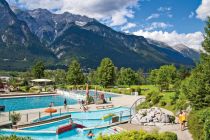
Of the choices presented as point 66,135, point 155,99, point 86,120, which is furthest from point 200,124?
point 155,99

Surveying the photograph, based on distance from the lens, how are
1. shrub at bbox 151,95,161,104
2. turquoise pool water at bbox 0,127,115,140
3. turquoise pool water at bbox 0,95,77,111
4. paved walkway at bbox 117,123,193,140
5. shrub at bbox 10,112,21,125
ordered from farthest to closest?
1. turquoise pool water at bbox 0,95,77,111
2. shrub at bbox 151,95,161,104
3. shrub at bbox 10,112,21,125
4. turquoise pool water at bbox 0,127,115,140
5. paved walkway at bbox 117,123,193,140

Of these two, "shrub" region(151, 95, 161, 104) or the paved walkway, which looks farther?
"shrub" region(151, 95, 161, 104)

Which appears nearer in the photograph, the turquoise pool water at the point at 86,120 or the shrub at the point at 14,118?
the shrub at the point at 14,118

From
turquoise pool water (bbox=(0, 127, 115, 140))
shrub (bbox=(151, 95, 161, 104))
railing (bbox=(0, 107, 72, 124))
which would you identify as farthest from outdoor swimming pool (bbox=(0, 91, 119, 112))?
turquoise pool water (bbox=(0, 127, 115, 140))

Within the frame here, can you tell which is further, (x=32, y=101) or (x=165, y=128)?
(x=32, y=101)

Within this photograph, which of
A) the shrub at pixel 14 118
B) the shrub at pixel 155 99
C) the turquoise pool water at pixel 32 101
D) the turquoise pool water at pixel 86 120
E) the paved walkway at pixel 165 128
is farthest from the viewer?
the turquoise pool water at pixel 32 101

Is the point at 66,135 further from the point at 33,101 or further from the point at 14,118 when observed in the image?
the point at 33,101

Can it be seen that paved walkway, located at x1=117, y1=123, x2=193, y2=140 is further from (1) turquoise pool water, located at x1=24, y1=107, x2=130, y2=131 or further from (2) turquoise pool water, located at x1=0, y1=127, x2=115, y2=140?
(1) turquoise pool water, located at x1=24, y1=107, x2=130, y2=131

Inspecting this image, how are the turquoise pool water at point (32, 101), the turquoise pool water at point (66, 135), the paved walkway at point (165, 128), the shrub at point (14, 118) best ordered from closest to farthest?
the paved walkway at point (165, 128), the turquoise pool water at point (66, 135), the shrub at point (14, 118), the turquoise pool water at point (32, 101)

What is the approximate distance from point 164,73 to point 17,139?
179ft

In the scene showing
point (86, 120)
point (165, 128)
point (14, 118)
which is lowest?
point (86, 120)

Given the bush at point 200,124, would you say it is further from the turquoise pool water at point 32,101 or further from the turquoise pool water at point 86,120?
the turquoise pool water at point 32,101

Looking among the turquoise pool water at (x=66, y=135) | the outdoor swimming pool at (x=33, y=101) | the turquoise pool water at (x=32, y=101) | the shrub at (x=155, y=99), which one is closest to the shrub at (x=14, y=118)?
the turquoise pool water at (x=66, y=135)

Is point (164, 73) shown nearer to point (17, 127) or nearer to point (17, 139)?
point (17, 127)
